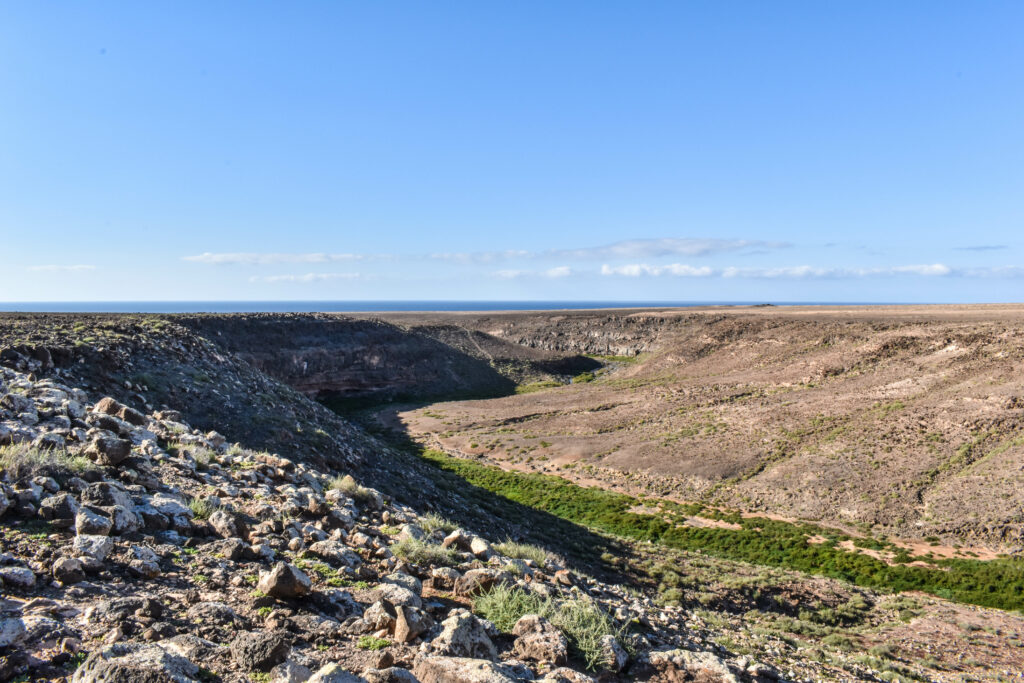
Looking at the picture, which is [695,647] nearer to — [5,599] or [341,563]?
[341,563]

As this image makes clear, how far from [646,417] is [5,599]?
41.8 metres

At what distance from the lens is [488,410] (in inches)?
2041

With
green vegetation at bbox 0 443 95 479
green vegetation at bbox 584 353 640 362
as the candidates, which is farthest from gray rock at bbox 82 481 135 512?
green vegetation at bbox 584 353 640 362

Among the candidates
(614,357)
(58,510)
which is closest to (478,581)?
(58,510)

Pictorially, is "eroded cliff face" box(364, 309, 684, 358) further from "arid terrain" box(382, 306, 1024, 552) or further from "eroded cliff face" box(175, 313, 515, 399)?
"arid terrain" box(382, 306, 1024, 552)

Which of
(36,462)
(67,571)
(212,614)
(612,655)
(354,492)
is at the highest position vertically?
(36,462)

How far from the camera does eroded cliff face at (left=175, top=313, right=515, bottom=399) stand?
52969 millimetres

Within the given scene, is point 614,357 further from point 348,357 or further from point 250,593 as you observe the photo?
point 250,593

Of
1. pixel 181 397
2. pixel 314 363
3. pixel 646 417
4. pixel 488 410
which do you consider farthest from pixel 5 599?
pixel 314 363

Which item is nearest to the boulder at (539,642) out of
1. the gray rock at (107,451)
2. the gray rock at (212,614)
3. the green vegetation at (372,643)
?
the green vegetation at (372,643)

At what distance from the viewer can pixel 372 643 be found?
5371 mm

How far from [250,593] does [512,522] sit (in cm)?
1595

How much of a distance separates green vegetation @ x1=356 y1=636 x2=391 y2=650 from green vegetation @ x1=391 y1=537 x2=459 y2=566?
263cm

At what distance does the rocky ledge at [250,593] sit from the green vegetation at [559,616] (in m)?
0.03
